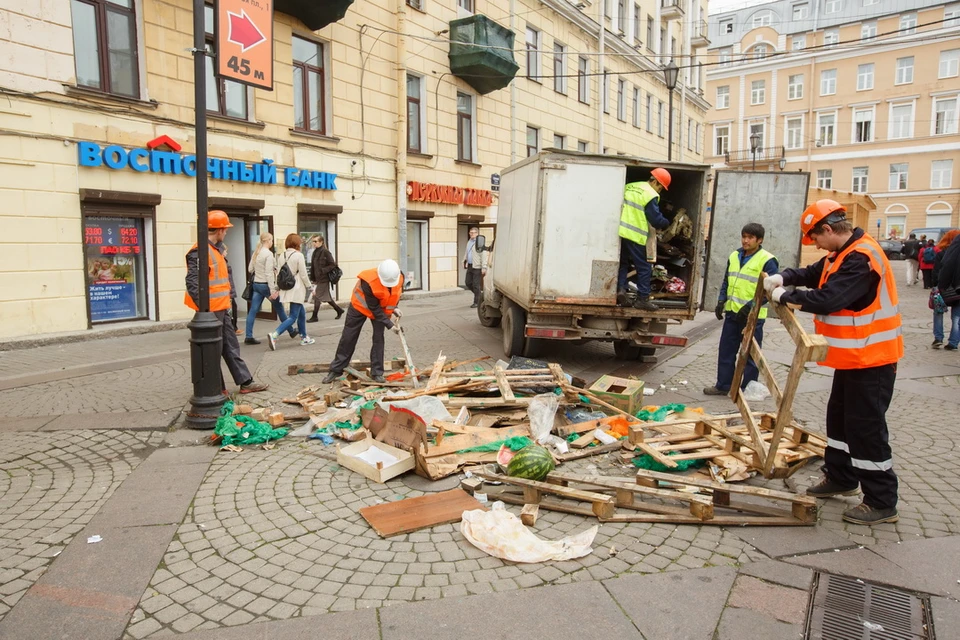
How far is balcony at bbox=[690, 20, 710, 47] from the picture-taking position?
119ft

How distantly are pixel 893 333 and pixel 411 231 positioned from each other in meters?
14.6

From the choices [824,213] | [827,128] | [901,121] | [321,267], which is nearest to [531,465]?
[824,213]

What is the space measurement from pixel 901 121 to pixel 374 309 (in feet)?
170

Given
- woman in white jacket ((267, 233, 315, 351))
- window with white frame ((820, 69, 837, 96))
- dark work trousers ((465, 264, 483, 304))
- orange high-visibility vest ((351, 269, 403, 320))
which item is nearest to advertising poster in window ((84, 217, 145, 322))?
woman in white jacket ((267, 233, 315, 351))

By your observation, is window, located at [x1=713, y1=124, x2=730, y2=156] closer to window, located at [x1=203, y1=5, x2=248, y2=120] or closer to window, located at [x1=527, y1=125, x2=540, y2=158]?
window, located at [x1=527, y1=125, x2=540, y2=158]

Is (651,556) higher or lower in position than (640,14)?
lower

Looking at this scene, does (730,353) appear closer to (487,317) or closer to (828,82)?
(487,317)

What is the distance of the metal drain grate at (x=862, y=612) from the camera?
2828 millimetres

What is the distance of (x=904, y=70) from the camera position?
4609 centimetres

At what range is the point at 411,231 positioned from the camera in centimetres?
1758

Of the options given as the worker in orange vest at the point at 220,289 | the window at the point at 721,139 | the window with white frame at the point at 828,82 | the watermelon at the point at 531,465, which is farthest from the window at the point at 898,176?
the watermelon at the point at 531,465

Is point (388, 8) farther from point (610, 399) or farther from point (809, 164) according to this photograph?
point (809, 164)

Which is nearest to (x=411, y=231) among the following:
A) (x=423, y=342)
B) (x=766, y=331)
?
(x=423, y=342)

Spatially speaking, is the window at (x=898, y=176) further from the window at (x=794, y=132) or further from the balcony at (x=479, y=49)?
the balcony at (x=479, y=49)
